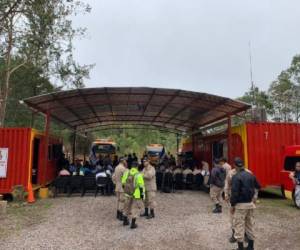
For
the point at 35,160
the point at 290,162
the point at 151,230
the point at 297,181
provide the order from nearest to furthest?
the point at 151,230, the point at 297,181, the point at 290,162, the point at 35,160

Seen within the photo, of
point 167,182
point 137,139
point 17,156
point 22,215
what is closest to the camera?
point 22,215

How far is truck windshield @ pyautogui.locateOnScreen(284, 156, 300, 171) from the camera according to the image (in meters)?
11.7

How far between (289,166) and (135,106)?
792 centimetres

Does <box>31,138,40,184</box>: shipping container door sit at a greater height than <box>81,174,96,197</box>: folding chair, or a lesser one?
greater

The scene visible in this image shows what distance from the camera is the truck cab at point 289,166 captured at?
38.2 ft

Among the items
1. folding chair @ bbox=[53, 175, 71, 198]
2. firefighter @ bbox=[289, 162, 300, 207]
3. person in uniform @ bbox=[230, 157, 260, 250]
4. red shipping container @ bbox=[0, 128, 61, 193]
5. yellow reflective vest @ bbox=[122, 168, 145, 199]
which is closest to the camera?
person in uniform @ bbox=[230, 157, 260, 250]

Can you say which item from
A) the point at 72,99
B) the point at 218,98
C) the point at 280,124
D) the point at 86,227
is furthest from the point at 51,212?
the point at 280,124

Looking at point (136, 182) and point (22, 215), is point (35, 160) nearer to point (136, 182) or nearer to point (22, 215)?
point (22, 215)

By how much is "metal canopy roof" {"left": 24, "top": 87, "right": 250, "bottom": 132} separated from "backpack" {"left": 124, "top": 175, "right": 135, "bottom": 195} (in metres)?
5.19

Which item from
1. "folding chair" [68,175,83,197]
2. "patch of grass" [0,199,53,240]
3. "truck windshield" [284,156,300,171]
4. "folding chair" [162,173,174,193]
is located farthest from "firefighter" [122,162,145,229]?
"truck windshield" [284,156,300,171]

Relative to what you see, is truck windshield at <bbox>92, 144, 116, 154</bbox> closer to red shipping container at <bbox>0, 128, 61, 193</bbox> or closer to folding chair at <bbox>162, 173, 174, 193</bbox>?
folding chair at <bbox>162, 173, 174, 193</bbox>

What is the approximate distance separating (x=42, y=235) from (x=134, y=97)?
322 inches

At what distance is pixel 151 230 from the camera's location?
789 cm

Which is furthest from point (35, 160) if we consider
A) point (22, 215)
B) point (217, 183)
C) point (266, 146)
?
point (266, 146)
